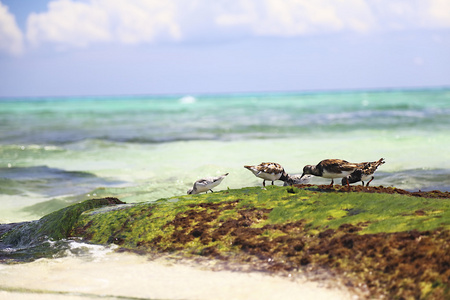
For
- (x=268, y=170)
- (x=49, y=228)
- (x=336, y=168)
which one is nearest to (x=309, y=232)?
(x=336, y=168)

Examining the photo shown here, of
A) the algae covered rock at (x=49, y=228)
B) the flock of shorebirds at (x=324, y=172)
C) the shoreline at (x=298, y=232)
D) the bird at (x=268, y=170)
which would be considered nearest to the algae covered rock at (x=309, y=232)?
the shoreline at (x=298, y=232)

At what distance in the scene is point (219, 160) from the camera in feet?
55.2

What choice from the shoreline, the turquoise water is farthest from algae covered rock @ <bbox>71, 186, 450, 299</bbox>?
the turquoise water

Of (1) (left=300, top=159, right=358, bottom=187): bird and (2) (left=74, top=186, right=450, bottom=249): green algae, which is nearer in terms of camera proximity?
(2) (left=74, top=186, right=450, bottom=249): green algae

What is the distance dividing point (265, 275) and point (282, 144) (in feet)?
54.7

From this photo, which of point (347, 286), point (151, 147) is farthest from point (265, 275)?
point (151, 147)

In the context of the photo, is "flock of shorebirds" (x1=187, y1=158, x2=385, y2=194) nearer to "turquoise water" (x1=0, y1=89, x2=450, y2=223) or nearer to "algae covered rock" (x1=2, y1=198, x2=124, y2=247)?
"algae covered rock" (x1=2, y1=198, x2=124, y2=247)

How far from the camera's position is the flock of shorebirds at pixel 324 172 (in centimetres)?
630

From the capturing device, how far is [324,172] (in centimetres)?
651

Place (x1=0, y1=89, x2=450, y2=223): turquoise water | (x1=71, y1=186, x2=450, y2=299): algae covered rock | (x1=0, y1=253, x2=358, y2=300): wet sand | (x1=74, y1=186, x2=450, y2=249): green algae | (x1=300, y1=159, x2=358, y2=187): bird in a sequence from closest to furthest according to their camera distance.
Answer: (x1=71, y1=186, x2=450, y2=299): algae covered rock → (x1=0, y1=253, x2=358, y2=300): wet sand → (x1=74, y1=186, x2=450, y2=249): green algae → (x1=300, y1=159, x2=358, y2=187): bird → (x1=0, y1=89, x2=450, y2=223): turquoise water

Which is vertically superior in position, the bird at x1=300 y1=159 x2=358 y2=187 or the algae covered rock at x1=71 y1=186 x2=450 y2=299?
the bird at x1=300 y1=159 x2=358 y2=187

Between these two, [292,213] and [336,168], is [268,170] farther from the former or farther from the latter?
[292,213]

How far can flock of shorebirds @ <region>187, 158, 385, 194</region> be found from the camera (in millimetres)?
6301

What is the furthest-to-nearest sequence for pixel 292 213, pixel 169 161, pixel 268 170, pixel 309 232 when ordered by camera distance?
pixel 169 161 → pixel 268 170 → pixel 292 213 → pixel 309 232
